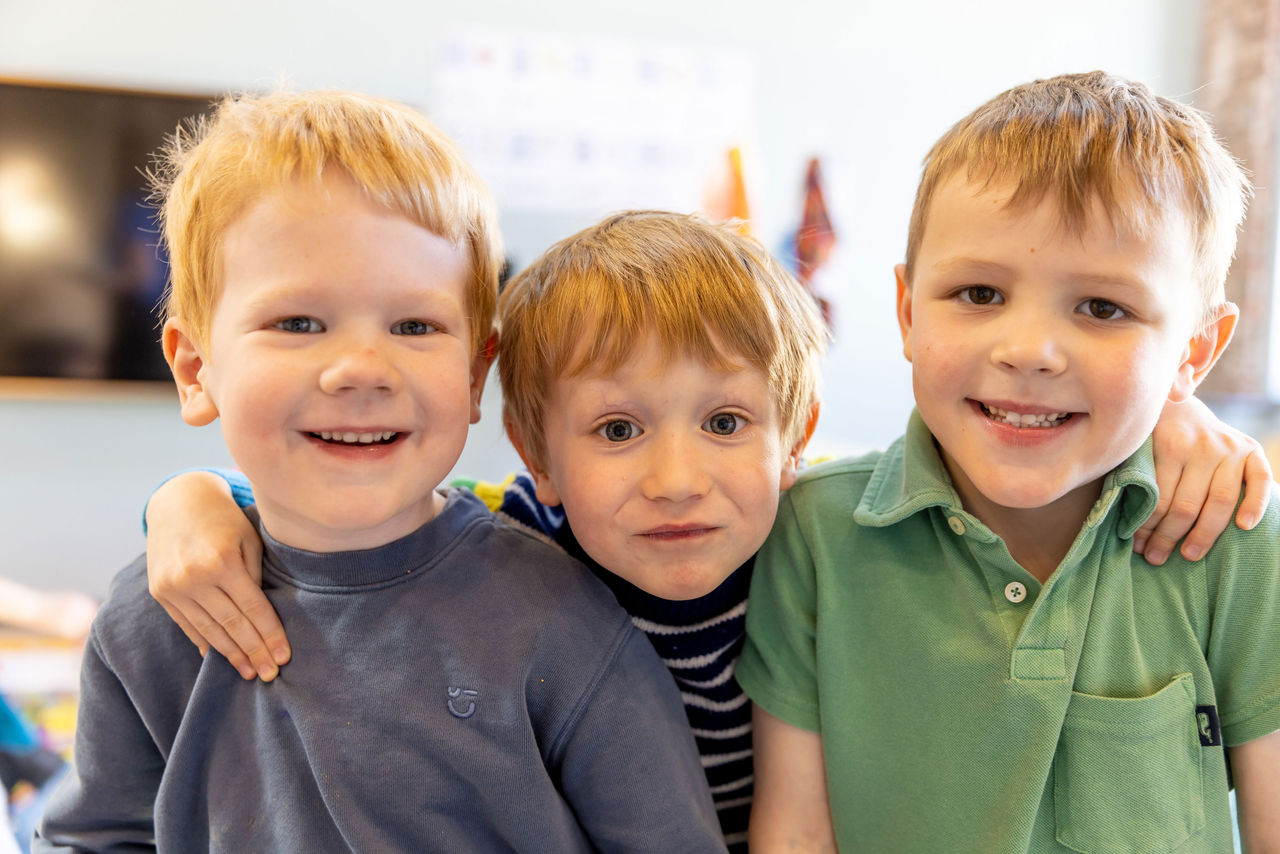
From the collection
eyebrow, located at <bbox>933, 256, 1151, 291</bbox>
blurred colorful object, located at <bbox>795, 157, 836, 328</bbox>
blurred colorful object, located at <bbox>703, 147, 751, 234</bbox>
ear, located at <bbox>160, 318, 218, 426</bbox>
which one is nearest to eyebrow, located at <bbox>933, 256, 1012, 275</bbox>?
eyebrow, located at <bbox>933, 256, 1151, 291</bbox>

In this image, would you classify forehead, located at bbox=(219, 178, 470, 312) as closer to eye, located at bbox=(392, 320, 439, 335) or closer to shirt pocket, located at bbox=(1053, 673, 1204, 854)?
eye, located at bbox=(392, 320, 439, 335)

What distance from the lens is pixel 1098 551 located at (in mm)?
882

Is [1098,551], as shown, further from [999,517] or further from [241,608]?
[241,608]

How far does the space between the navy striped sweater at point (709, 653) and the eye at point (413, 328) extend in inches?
10.3

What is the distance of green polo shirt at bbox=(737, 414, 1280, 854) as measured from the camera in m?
0.83

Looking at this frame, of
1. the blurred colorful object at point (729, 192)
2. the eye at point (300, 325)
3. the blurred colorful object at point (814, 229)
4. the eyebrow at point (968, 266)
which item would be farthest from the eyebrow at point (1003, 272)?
the blurred colorful object at point (814, 229)

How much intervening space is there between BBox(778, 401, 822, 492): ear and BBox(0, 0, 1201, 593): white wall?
6.20 ft

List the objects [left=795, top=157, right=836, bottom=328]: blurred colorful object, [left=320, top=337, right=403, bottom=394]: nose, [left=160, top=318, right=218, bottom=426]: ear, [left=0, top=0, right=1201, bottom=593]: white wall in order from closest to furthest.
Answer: [left=320, top=337, right=403, bottom=394]: nose → [left=160, top=318, right=218, bottom=426]: ear → [left=0, top=0, right=1201, bottom=593]: white wall → [left=795, top=157, right=836, bottom=328]: blurred colorful object

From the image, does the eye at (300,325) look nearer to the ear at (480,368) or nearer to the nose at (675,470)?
the ear at (480,368)

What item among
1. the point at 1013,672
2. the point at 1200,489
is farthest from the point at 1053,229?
the point at 1013,672

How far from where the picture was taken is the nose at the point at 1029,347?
785mm

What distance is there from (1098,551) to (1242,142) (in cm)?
312

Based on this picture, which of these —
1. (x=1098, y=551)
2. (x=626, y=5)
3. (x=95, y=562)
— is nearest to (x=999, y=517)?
(x=1098, y=551)

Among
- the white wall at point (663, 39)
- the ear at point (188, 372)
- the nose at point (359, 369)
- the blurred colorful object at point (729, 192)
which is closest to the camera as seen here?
the nose at point (359, 369)
